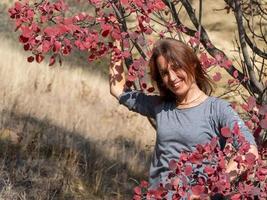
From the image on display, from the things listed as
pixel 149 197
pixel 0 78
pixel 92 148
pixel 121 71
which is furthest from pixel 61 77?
pixel 149 197

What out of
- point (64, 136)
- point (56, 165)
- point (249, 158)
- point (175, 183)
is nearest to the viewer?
point (249, 158)

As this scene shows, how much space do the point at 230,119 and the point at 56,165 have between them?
383 cm

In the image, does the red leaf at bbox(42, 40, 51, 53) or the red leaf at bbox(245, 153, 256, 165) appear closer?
the red leaf at bbox(245, 153, 256, 165)

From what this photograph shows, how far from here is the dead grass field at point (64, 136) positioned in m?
6.12

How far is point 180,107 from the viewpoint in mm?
3170

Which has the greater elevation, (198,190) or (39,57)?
(39,57)

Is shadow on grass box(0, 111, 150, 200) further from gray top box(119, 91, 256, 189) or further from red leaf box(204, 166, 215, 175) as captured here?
red leaf box(204, 166, 215, 175)

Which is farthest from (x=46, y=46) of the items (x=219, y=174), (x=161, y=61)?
(x=219, y=174)

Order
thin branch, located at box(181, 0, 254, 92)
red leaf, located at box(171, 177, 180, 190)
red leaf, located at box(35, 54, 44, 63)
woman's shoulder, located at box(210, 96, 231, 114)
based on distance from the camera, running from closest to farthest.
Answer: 1. red leaf, located at box(171, 177, 180, 190)
2. woman's shoulder, located at box(210, 96, 231, 114)
3. red leaf, located at box(35, 54, 44, 63)
4. thin branch, located at box(181, 0, 254, 92)

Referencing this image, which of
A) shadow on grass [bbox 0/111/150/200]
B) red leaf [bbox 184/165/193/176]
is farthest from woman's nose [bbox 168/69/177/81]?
shadow on grass [bbox 0/111/150/200]

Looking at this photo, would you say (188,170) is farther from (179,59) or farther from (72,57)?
(72,57)

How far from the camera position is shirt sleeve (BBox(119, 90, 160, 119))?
3.39 meters

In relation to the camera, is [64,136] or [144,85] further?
[64,136]

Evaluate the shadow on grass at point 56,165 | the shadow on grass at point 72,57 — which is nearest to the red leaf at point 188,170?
the shadow on grass at point 56,165
